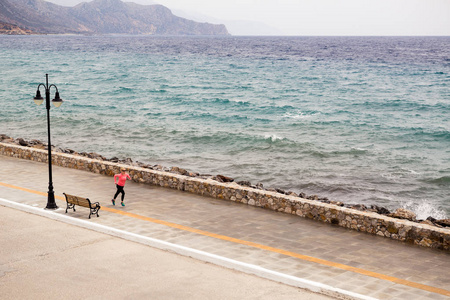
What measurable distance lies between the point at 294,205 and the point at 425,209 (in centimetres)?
Result: 964

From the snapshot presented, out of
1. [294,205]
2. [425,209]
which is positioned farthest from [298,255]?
[425,209]

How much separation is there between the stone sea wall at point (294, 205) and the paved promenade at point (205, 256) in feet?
0.89

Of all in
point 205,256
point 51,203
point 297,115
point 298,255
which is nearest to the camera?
point 205,256

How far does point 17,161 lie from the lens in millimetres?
23516

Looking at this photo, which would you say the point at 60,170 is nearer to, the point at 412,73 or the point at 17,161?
the point at 17,161

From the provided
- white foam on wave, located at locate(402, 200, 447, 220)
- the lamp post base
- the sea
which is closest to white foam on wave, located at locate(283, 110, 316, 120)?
the sea

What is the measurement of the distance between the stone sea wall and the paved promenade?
0.89ft

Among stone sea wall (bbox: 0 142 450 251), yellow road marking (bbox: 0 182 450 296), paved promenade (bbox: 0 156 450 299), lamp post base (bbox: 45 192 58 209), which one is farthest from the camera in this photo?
lamp post base (bbox: 45 192 58 209)

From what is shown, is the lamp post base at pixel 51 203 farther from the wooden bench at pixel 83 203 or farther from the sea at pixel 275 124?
the sea at pixel 275 124

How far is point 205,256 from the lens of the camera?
1257 cm

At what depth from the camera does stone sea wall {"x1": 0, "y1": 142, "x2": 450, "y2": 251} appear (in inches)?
553

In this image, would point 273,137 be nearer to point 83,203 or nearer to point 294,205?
point 294,205

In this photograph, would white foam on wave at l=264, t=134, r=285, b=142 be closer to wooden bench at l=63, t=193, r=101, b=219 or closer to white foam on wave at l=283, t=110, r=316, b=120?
white foam on wave at l=283, t=110, r=316, b=120

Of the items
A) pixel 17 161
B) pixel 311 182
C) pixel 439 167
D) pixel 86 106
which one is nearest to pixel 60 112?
pixel 86 106
